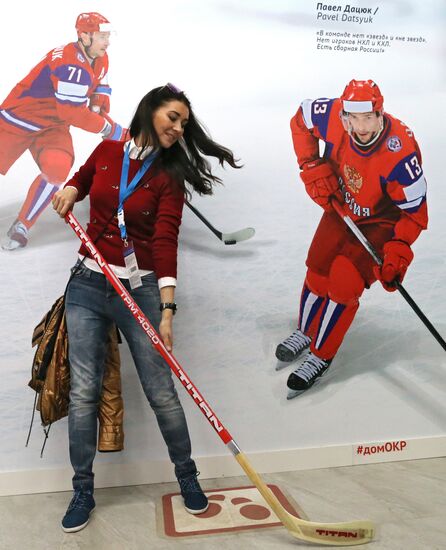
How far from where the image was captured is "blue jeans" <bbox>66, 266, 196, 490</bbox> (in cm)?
194

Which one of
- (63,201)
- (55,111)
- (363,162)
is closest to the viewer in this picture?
(63,201)

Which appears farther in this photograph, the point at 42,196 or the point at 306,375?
the point at 306,375

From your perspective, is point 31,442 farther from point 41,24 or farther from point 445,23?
point 445,23

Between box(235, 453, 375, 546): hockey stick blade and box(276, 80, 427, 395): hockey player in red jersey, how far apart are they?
623 mm

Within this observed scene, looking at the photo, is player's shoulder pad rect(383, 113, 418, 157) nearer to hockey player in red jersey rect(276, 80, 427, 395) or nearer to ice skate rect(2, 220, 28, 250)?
hockey player in red jersey rect(276, 80, 427, 395)

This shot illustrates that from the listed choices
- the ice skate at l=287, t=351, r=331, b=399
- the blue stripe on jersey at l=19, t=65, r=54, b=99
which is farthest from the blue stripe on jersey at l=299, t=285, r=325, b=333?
the blue stripe on jersey at l=19, t=65, r=54, b=99

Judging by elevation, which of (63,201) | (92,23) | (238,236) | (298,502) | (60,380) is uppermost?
(92,23)

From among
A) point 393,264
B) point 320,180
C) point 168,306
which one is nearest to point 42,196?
point 168,306

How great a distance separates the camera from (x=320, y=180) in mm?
2311

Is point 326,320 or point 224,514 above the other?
point 326,320

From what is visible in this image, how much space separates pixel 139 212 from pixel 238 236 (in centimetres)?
49

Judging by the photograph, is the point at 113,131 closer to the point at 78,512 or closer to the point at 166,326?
the point at 166,326

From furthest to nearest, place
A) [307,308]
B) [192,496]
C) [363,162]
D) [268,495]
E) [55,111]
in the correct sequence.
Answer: [307,308] → [363,162] → [55,111] → [192,496] → [268,495]

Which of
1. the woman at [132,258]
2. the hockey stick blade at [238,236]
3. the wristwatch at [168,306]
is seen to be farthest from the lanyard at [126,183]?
the hockey stick blade at [238,236]
